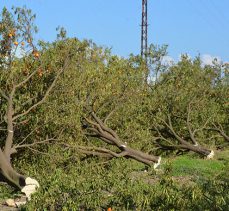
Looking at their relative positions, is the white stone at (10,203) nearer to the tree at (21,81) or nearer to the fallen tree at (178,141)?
the tree at (21,81)

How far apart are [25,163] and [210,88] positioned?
45.0ft

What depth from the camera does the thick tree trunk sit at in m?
11.4

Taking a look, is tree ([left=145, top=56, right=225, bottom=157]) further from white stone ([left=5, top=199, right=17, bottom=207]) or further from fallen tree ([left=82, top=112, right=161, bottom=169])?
white stone ([left=5, top=199, right=17, bottom=207])

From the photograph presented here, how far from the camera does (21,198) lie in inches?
414

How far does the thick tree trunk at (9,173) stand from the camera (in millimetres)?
11430

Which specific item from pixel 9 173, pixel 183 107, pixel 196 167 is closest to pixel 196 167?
pixel 196 167

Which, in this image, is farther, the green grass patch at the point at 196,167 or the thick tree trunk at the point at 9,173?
the green grass patch at the point at 196,167

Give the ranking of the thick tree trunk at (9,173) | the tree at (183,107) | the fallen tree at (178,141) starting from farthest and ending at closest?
the tree at (183,107) < the fallen tree at (178,141) < the thick tree trunk at (9,173)

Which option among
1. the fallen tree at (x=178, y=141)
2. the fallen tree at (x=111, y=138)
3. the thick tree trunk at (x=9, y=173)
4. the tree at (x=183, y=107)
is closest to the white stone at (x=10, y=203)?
the thick tree trunk at (x=9, y=173)

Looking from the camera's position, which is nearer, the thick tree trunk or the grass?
the thick tree trunk

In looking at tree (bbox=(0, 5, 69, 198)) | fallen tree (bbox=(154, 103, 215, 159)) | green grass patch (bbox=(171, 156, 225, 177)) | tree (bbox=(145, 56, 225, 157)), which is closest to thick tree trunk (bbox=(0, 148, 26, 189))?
tree (bbox=(0, 5, 69, 198))

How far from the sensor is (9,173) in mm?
11844

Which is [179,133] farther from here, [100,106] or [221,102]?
[100,106]

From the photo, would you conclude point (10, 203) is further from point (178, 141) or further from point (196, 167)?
point (178, 141)
